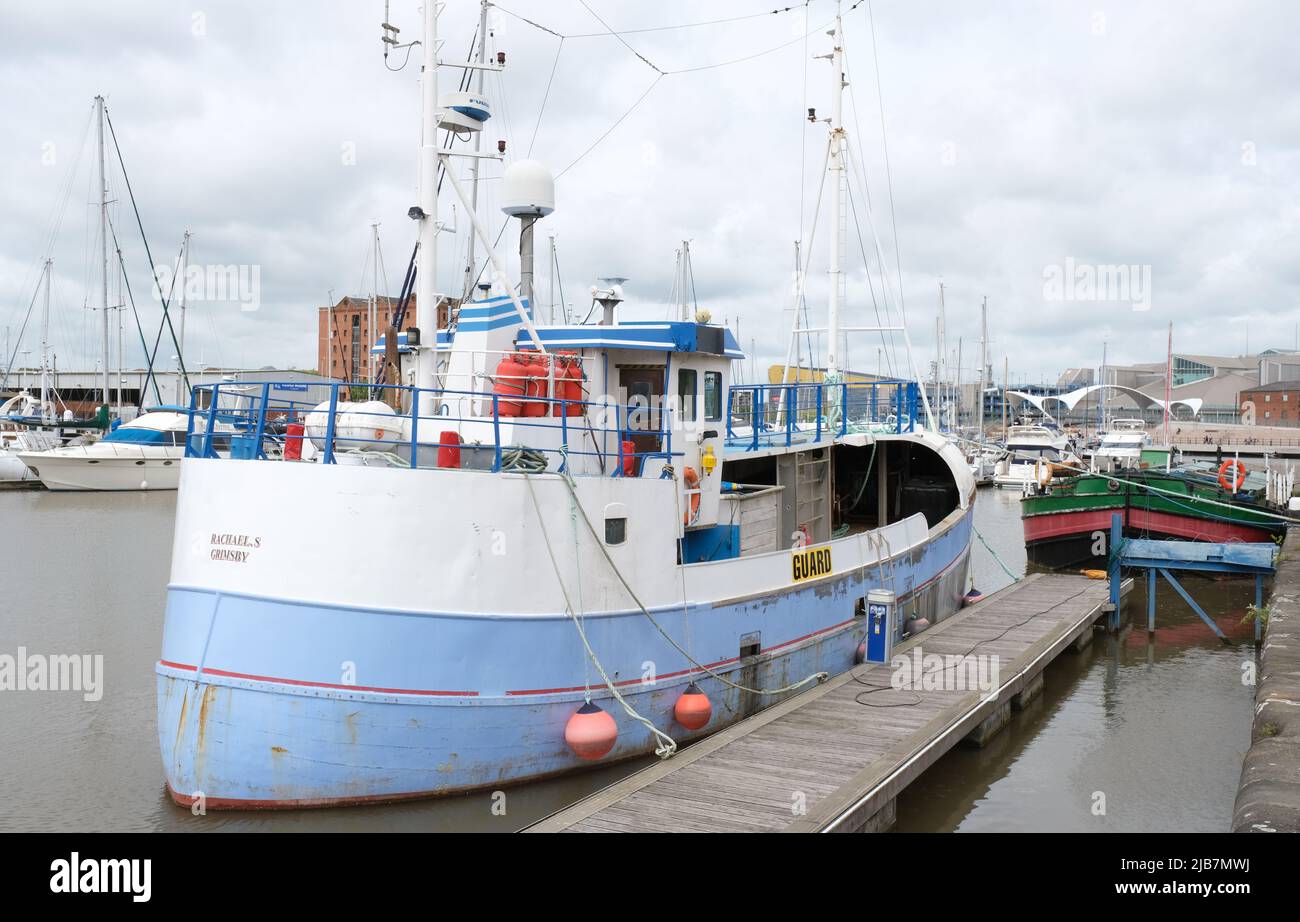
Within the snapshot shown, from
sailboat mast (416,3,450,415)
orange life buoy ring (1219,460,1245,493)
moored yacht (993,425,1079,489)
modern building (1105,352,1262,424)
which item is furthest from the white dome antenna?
modern building (1105,352,1262,424)

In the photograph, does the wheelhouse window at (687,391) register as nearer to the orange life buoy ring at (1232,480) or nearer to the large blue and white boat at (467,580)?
the large blue and white boat at (467,580)

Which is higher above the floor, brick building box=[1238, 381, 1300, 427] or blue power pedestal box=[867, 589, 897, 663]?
brick building box=[1238, 381, 1300, 427]

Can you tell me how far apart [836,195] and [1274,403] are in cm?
9486

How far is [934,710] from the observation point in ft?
38.3

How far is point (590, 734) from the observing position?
979 centimetres

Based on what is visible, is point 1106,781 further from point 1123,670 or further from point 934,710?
point 1123,670

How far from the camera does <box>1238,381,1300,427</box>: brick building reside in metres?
94.1

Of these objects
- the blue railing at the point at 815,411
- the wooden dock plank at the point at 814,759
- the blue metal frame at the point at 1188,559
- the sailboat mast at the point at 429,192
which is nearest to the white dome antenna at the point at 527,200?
the sailboat mast at the point at 429,192

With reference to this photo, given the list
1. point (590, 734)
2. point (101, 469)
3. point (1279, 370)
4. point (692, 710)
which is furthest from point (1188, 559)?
point (1279, 370)

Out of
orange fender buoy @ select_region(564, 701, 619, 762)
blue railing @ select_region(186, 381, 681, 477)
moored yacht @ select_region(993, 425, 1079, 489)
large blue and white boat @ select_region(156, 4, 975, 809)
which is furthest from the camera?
moored yacht @ select_region(993, 425, 1079, 489)

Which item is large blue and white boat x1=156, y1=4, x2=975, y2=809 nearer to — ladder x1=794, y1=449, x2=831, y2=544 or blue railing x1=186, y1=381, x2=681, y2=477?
blue railing x1=186, y1=381, x2=681, y2=477

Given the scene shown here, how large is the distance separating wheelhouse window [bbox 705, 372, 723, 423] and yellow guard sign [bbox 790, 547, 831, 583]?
222 cm

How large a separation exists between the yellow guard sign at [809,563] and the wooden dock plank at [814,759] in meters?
1.39

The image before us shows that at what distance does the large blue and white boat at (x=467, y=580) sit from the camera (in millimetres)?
9008
